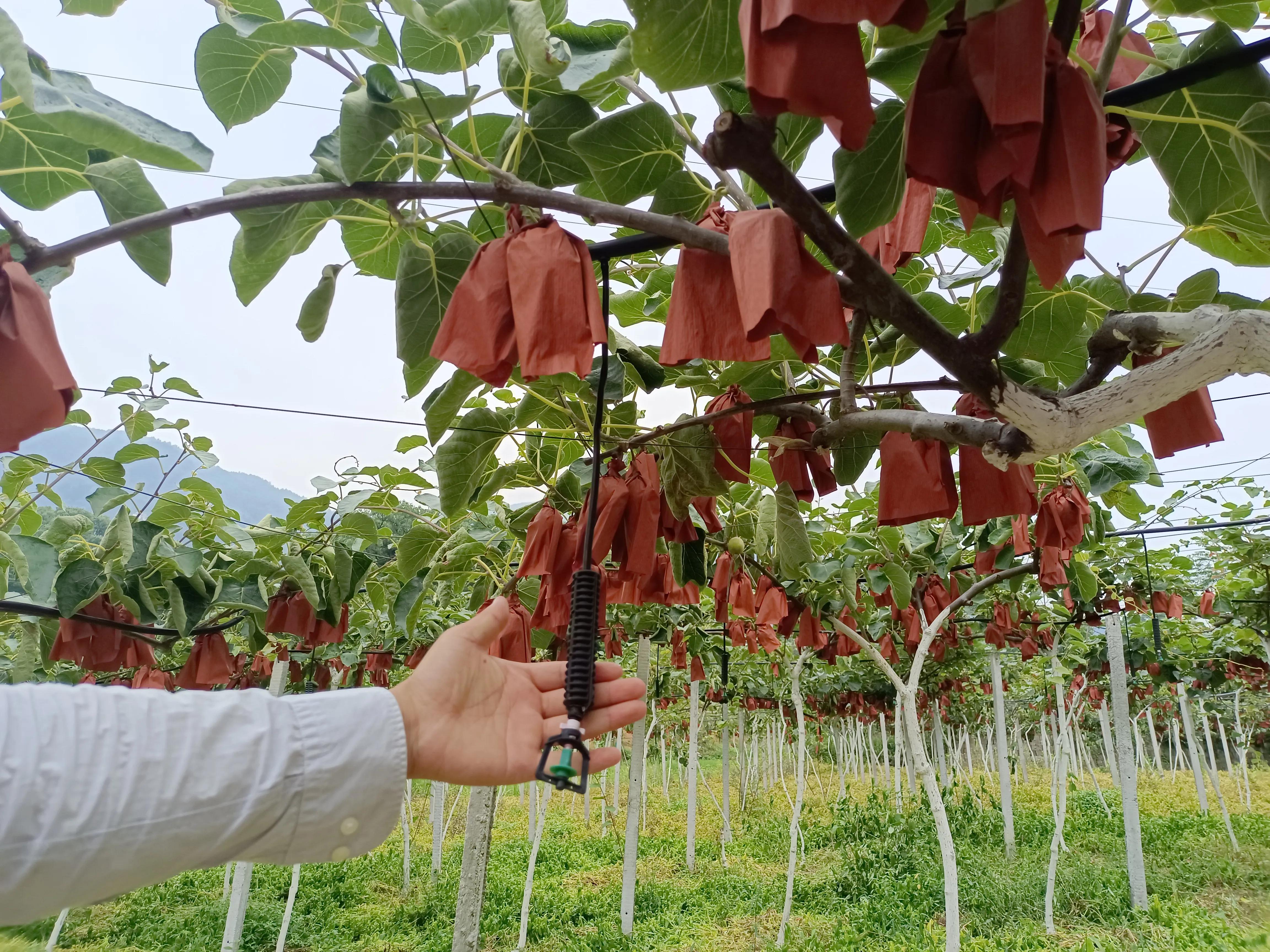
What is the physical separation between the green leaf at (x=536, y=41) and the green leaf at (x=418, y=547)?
1.55 metres

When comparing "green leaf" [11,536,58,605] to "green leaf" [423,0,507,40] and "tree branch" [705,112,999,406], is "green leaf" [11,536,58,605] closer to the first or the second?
"green leaf" [423,0,507,40]

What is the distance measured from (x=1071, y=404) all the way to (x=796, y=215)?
38cm

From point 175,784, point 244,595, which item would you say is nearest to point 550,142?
point 175,784

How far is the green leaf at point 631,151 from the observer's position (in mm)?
894

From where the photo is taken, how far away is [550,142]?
3.22 ft

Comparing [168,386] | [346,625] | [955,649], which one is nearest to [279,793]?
[168,386]

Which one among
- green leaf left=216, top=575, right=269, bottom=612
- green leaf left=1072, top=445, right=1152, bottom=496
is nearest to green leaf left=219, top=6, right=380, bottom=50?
green leaf left=1072, top=445, right=1152, bottom=496

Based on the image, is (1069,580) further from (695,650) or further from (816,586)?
(695,650)

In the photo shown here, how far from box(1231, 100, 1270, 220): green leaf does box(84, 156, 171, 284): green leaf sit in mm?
1114

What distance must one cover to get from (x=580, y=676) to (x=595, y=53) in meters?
0.66

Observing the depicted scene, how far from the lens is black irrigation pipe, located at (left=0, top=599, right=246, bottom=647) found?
225 centimetres

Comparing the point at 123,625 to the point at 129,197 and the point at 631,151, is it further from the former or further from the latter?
the point at 631,151

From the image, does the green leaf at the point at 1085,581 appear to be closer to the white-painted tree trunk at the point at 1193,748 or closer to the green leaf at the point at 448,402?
the green leaf at the point at 448,402

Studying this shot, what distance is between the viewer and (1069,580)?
4008 millimetres
